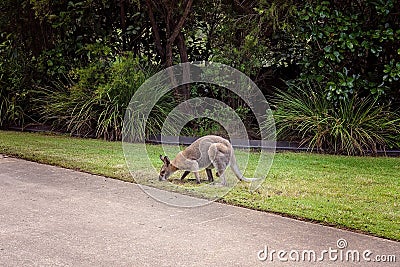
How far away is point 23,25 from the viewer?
1023 cm

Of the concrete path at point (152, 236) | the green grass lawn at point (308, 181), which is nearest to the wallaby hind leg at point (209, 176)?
the green grass lawn at point (308, 181)

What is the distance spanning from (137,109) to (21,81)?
9.16 feet

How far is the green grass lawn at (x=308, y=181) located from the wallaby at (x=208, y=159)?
168 mm

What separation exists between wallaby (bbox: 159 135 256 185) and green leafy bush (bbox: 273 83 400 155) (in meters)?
2.25

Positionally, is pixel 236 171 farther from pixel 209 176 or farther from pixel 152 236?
pixel 152 236

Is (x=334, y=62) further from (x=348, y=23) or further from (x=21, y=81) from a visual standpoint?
A: (x=21, y=81)

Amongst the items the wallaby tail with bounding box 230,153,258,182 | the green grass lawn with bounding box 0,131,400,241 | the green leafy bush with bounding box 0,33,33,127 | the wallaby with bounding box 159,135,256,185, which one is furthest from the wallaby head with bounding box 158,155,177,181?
the green leafy bush with bounding box 0,33,33,127

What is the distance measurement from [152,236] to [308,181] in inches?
83.5

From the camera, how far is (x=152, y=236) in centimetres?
377

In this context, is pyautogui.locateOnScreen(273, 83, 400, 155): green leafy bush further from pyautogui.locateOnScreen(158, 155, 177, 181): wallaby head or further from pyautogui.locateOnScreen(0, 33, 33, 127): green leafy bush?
pyautogui.locateOnScreen(0, 33, 33, 127): green leafy bush

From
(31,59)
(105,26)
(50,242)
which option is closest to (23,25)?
(31,59)

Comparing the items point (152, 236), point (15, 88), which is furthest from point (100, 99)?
point (152, 236)

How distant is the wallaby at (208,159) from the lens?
5.07 meters

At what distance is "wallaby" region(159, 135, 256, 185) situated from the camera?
5.07m
